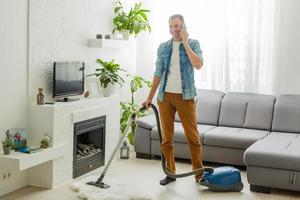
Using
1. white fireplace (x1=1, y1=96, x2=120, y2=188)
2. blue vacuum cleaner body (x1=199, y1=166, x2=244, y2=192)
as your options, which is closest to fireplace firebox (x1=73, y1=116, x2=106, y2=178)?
white fireplace (x1=1, y1=96, x2=120, y2=188)

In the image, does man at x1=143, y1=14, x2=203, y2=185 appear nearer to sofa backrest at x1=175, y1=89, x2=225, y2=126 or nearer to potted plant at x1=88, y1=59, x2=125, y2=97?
potted plant at x1=88, y1=59, x2=125, y2=97

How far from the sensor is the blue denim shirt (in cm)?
429

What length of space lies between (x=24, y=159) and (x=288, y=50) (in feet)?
11.6

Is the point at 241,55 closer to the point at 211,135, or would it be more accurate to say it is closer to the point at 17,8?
the point at 211,135

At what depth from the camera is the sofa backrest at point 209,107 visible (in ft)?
19.1

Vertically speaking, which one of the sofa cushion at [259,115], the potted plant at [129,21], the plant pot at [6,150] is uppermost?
the potted plant at [129,21]

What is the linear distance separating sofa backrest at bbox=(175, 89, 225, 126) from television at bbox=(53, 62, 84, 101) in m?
1.68

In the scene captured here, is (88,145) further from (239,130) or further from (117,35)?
(239,130)

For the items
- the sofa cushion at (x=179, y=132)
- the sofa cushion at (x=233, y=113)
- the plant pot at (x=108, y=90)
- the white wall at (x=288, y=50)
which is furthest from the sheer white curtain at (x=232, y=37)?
the plant pot at (x=108, y=90)

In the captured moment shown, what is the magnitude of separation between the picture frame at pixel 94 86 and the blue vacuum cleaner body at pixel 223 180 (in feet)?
5.51

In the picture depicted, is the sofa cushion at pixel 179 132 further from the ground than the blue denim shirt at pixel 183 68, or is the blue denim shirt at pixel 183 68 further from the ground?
the blue denim shirt at pixel 183 68

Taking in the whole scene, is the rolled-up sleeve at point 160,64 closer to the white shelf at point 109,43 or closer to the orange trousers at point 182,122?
the orange trousers at point 182,122

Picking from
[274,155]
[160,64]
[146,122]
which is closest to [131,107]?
[146,122]

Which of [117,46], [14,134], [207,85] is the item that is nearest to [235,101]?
[207,85]
